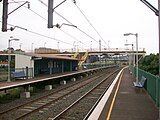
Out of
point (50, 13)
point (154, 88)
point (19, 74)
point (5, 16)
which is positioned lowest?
point (154, 88)

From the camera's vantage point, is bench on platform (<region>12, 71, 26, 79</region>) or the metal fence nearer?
the metal fence

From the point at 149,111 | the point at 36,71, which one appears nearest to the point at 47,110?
the point at 149,111

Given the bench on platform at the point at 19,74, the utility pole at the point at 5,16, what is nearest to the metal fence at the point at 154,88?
the utility pole at the point at 5,16

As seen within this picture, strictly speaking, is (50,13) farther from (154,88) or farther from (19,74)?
(19,74)

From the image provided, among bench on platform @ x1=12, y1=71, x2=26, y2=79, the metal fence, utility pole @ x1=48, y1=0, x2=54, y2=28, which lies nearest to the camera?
utility pole @ x1=48, y1=0, x2=54, y2=28

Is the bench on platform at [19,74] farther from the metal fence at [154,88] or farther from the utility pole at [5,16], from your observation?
the utility pole at [5,16]

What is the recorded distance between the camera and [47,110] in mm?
16266

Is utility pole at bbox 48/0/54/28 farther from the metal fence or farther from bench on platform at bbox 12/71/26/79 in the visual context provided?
bench on platform at bbox 12/71/26/79

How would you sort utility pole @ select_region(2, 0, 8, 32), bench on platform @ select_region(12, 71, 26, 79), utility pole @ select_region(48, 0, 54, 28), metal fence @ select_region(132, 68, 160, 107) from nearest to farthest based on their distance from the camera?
1. utility pole @ select_region(48, 0, 54, 28)
2. metal fence @ select_region(132, 68, 160, 107)
3. utility pole @ select_region(2, 0, 8, 32)
4. bench on platform @ select_region(12, 71, 26, 79)

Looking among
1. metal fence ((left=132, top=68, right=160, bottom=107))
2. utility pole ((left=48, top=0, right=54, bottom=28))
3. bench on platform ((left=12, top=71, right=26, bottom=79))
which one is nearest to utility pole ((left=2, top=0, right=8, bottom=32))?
utility pole ((left=48, top=0, right=54, bottom=28))

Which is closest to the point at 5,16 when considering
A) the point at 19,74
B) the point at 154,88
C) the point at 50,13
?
the point at 50,13

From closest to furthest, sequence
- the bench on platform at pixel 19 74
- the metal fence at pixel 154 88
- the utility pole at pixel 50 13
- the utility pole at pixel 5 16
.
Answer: the utility pole at pixel 50 13
the metal fence at pixel 154 88
the utility pole at pixel 5 16
the bench on platform at pixel 19 74

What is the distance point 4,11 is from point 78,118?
6.26m

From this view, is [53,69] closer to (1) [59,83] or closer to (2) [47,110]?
(1) [59,83]
